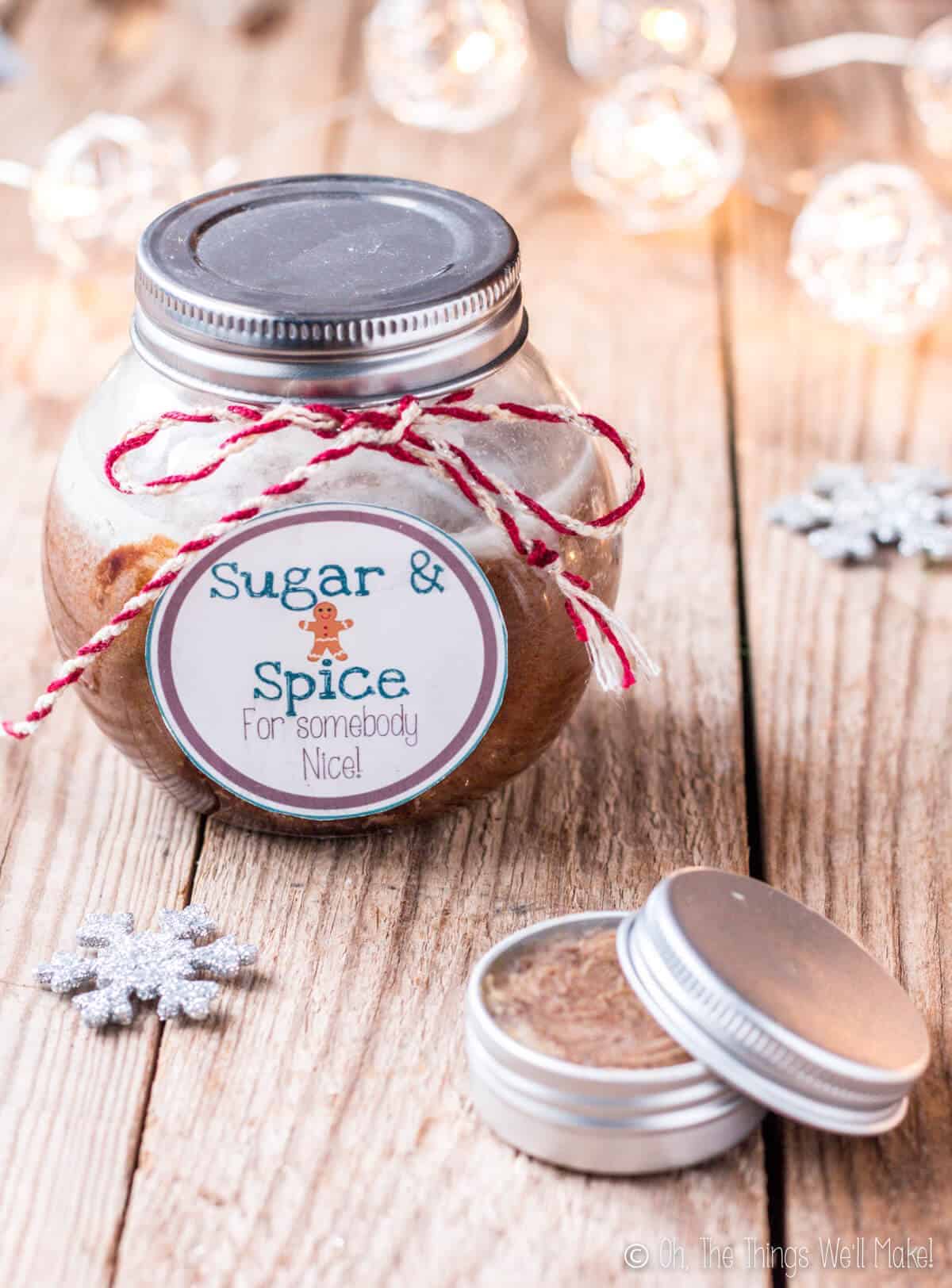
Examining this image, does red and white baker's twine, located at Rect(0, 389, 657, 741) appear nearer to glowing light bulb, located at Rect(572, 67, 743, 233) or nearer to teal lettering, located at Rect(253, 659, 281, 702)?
teal lettering, located at Rect(253, 659, 281, 702)

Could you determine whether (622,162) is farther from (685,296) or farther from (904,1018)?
(904,1018)

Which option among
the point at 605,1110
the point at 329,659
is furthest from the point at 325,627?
the point at 605,1110

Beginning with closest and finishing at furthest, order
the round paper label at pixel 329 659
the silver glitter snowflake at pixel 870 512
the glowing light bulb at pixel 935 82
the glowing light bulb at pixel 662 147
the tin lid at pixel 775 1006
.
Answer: the tin lid at pixel 775 1006
the round paper label at pixel 329 659
the silver glitter snowflake at pixel 870 512
the glowing light bulb at pixel 662 147
the glowing light bulb at pixel 935 82

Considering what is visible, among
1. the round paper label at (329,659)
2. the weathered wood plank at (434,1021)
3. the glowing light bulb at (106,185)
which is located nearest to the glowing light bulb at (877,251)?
the weathered wood plank at (434,1021)

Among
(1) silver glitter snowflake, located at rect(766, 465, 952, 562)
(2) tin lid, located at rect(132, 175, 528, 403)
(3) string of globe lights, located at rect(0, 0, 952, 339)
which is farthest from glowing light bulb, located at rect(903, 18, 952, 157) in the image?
(2) tin lid, located at rect(132, 175, 528, 403)

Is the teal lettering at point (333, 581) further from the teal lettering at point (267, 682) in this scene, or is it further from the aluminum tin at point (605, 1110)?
the aluminum tin at point (605, 1110)

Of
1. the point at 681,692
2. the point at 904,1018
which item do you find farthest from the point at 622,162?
the point at 904,1018

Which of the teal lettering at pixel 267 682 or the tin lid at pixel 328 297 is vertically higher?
the tin lid at pixel 328 297
